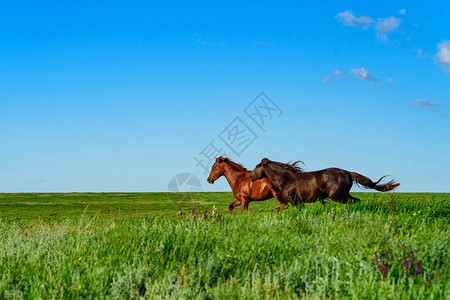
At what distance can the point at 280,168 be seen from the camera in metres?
13.8

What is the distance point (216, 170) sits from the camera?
16953 mm

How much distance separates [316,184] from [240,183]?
3.84m

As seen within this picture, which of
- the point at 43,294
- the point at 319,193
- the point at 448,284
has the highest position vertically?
the point at 319,193

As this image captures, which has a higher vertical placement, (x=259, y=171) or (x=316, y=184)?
(x=259, y=171)

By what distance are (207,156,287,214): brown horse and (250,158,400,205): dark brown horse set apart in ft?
4.03

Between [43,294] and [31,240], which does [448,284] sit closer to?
[43,294]

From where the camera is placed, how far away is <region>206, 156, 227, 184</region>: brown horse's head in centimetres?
1680

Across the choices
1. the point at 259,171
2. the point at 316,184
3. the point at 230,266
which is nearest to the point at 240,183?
the point at 259,171

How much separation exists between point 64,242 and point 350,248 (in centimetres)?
489

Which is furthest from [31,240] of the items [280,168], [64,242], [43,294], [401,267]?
[280,168]

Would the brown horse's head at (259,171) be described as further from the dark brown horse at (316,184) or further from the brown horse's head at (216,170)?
the brown horse's head at (216,170)

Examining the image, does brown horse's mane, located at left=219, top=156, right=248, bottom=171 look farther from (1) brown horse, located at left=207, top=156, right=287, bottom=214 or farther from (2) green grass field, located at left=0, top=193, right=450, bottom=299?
(2) green grass field, located at left=0, top=193, right=450, bottom=299

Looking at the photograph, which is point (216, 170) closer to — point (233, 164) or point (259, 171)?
point (233, 164)

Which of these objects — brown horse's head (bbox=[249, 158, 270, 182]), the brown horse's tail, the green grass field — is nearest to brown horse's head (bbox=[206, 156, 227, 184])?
brown horse's head (bbox=[249, 158, 270, 182])
